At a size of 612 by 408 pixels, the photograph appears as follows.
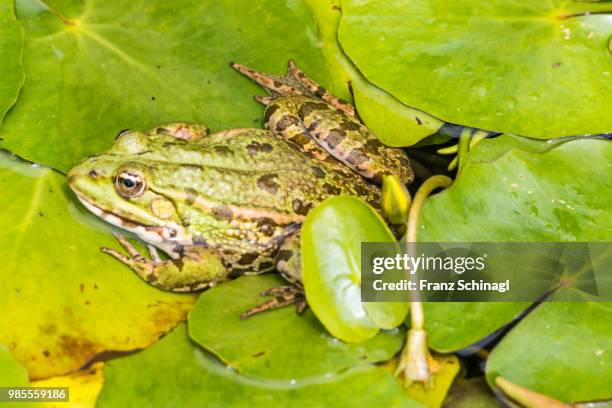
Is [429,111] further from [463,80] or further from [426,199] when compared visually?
[426,199]

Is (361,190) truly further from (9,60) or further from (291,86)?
(9,60)

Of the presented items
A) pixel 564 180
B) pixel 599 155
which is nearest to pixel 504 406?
pixel 564 180

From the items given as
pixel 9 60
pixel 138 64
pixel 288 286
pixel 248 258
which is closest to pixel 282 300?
pixel 288 286

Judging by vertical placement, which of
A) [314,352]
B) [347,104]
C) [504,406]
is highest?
[347,104]

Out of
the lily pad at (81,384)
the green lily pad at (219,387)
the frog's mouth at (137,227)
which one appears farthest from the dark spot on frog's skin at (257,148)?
the lily pad at (81,384)

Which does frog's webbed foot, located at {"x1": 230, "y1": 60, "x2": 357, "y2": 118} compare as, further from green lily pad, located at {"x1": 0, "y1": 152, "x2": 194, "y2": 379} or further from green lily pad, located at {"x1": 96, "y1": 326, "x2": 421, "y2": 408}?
green lily pad, located at {"x1": 96, "y1": 326, "x2": 421, "y2": 408}

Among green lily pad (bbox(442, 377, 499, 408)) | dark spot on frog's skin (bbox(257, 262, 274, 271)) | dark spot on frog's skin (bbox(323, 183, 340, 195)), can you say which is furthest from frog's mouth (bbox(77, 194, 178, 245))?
green lily pad (bbox(442, 377, 499, 408))
